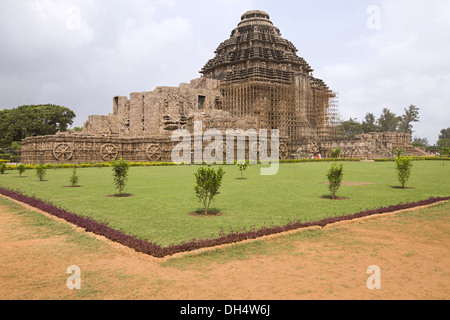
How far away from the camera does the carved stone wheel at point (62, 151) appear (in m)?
31.8

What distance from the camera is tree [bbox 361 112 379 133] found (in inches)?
2955

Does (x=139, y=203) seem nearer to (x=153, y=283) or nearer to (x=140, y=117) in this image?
(x=153, y=283)

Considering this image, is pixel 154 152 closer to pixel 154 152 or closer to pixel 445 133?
pixel 154 152

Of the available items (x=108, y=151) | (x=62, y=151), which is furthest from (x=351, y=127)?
(x=62, y=151)

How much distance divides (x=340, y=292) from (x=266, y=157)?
3333 centimetres

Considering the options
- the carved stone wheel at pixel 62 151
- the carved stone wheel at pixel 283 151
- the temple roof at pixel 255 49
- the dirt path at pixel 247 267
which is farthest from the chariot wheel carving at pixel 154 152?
the dirt path at pixel 247 267

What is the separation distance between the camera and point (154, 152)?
3581 centimetres

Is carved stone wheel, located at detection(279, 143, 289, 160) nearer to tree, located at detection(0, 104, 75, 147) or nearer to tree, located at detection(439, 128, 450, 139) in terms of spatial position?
tree, located at detection(0, 104, 75, 147)

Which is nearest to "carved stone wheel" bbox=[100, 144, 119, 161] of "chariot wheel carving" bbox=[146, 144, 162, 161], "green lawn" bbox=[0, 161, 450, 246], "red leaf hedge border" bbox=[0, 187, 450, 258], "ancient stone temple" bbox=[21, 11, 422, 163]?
"ancient stone temple" bbox=[21, 11, 422, 163]

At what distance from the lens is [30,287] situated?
438 centimetres

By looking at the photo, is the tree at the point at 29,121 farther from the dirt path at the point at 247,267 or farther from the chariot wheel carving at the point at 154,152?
the dirt path at the point at 247,267

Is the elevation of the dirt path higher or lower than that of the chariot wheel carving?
lower

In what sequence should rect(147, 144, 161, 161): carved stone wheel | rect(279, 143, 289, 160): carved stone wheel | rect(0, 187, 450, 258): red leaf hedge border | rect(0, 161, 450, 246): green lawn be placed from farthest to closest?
rect(279, 143, 289, 160): carved stone wheel
rect(147, 144, 161, 161): carved stone wheel
rect(0, 161, 450, 246): green lawn
rect(0, 187, 450, 258): red leaf hedge border
